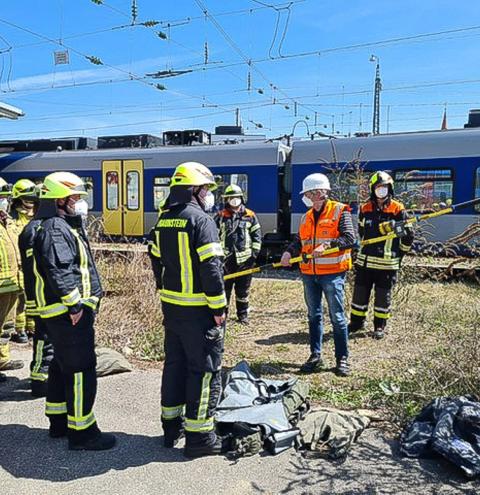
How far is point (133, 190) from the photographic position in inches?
563

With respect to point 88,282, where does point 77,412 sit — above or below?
below

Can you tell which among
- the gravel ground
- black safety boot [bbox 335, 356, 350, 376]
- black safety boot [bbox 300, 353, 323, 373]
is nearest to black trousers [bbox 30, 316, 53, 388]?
the gravel ground

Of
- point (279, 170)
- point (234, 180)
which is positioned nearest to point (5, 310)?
point (234, 180)

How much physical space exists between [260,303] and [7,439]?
5295 millimetres

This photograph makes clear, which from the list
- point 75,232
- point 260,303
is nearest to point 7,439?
point 75,232

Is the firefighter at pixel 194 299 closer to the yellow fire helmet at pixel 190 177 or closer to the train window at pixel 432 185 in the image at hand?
the yellow fire helmet at pixel 190 177

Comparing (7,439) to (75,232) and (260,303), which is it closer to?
(75,232)

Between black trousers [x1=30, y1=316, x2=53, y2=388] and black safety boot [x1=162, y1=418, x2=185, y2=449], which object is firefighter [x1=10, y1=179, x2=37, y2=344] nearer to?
black trousers [x1=30, y1=316, x2=53, y2=388]

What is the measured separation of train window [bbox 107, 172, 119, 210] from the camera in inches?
572

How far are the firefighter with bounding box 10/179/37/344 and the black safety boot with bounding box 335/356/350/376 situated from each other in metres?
3.28

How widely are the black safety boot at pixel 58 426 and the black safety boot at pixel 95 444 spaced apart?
234 mm

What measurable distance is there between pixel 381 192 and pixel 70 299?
394 centimetres

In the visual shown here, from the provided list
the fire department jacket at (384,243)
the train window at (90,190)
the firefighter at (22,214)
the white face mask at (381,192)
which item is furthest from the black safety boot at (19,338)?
the train window at (90,190)

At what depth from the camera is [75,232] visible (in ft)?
11.7
